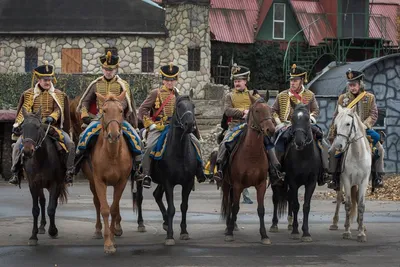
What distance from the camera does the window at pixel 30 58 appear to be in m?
50.7

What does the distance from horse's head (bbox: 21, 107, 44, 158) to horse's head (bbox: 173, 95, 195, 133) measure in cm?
224

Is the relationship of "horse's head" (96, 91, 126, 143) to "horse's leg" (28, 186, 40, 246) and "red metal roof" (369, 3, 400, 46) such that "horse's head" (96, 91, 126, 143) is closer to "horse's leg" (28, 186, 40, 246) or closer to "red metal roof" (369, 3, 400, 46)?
"horse's leg" (28, 186, 40, 246)

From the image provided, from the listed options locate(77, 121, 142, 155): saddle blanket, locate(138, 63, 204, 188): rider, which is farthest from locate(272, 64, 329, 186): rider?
locate(77, 121, 142, 155): saddle blanket

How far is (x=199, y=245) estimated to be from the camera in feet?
51.7

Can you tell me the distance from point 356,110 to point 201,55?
110ft

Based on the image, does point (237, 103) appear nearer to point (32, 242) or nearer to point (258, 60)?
point (32, 242)

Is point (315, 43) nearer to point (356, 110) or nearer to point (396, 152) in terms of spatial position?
point (396, 152)

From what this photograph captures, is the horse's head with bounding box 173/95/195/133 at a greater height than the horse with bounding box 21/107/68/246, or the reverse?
the horse's head with bounding box 173/95/195/133

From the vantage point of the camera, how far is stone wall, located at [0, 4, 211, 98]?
5053 cm

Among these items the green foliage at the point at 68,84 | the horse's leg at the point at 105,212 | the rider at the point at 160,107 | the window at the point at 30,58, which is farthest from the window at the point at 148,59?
the horse's leg at the point at 105,212

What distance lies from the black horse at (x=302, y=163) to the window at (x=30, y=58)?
35102 millimetres

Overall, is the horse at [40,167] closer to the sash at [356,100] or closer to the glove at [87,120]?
the glove at [87,120]

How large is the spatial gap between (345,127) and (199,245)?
3.31 meters

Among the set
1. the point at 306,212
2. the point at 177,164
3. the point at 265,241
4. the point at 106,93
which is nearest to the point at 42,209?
the point at 106,93
